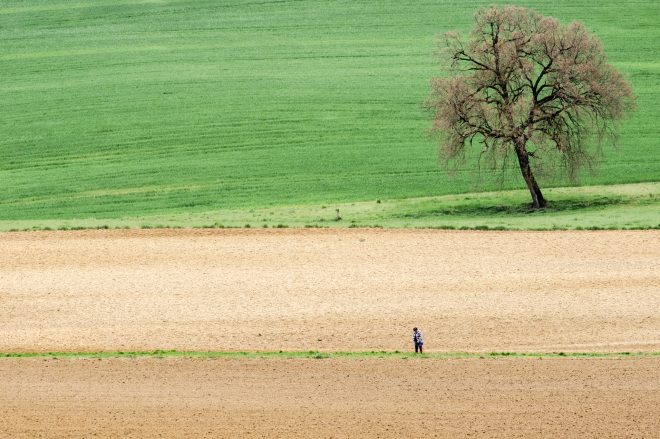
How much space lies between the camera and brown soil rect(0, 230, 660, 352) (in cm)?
2494

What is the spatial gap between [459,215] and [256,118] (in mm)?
16817

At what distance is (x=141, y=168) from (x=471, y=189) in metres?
13.2

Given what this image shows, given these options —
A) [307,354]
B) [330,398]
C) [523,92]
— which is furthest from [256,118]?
[330,398]

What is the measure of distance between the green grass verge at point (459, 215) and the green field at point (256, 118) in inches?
5.3

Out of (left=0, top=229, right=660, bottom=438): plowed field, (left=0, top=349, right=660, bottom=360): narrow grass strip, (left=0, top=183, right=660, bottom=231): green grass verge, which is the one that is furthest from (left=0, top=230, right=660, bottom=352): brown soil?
(left=0, top=183, right=660, bottom=231): green grass verge

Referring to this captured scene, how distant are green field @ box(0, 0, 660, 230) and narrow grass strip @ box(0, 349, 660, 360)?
13496 millimetres

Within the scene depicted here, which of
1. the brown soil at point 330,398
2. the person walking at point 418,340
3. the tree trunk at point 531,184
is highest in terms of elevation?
the tree trunk at point 531,184

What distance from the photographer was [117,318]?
2688cm

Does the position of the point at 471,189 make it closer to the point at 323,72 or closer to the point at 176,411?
the point at 323,72

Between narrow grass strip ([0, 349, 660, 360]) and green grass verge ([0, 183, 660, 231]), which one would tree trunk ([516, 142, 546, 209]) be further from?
narrow grass strip ([0, 349, 660, 360])

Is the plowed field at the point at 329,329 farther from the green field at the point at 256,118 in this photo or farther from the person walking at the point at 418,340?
the green field at the point at 256,118

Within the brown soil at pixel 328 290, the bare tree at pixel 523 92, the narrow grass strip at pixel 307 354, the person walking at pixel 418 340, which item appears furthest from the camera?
the bare tree at pixel 523 92

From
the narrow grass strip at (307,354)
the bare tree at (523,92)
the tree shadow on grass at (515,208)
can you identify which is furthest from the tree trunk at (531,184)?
the narrow grass strip at (307,354)

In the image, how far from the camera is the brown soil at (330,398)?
19.2 metres
